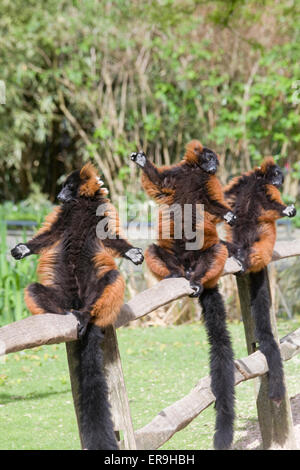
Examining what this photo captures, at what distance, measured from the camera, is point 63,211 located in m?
2.45

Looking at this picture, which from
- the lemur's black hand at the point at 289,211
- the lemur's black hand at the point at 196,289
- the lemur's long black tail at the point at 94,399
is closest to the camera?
the lemur's long black tail at the point at 94,399

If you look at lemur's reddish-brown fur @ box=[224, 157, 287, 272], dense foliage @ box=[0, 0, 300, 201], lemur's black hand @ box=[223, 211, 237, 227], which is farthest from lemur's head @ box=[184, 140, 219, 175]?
dense foliage @ box=[0, 0, 300, 201]

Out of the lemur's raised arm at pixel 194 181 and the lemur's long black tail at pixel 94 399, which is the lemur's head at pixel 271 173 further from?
the lemur's long black tail at pixel 94 399

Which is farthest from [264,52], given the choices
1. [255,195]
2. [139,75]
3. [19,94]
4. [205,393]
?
[205,393]

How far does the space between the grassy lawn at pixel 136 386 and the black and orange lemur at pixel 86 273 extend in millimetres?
1320

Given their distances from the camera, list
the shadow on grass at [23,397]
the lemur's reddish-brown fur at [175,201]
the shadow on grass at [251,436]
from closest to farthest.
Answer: the lemur's reddish-brown fur at [175,201]
the shadow on grass at [251,436]
the shadow on grass at [23,397]

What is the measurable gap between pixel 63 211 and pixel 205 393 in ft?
3.20

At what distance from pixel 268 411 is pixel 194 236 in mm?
1079

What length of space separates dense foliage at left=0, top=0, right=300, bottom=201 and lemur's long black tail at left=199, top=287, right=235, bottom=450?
5.95 meters

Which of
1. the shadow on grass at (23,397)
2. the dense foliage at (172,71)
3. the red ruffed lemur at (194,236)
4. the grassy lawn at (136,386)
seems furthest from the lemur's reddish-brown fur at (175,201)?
the dense foliage at (172,71)

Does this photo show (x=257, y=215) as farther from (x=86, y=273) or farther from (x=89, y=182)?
(x=86, y=273)

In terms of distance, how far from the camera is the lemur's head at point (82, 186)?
8.03ft

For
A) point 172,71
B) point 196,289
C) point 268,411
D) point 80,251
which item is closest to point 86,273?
point 80,251

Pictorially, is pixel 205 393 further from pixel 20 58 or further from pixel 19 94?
pixel 19 94
